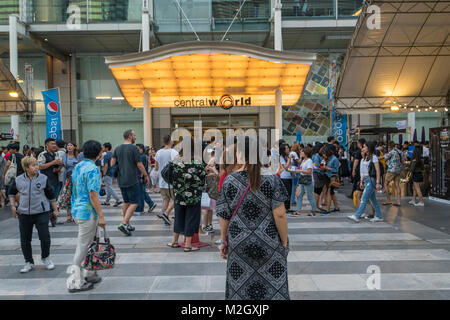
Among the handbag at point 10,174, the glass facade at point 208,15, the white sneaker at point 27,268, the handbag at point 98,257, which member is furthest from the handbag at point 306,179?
the glass facade at point 208,15

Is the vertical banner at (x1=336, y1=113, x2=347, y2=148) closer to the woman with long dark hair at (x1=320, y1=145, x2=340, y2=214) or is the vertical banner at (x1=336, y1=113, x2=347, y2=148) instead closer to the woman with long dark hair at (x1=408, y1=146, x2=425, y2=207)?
the woman with long dark hair at (x1=408, y1=146, x2=425, y2=207)

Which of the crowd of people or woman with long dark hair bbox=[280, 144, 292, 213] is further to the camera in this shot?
woman with long dark hair bbox=[280, 144, 292, 213]

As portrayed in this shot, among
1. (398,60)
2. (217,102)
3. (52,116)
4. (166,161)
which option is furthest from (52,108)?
(398,60)

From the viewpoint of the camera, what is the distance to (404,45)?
15.1 meters

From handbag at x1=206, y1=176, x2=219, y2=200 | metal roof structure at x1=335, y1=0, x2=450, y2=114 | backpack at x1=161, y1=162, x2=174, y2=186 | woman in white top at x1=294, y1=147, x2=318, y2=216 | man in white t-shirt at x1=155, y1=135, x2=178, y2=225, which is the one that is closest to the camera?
backpack at x1=161, y1=162, x2=174, y2=186

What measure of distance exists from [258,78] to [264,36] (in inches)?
318

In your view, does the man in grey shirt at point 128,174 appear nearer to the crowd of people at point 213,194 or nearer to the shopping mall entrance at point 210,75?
the crowd of people at point 213,194

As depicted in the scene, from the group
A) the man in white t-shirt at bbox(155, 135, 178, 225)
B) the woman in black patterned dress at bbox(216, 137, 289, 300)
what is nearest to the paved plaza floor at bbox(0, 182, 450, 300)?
the man in white t-shirt at bbox(155, 135, 178, 225)

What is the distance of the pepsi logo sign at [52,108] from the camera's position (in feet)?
46.6

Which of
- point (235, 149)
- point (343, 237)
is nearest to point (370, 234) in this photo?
point (343, 237)

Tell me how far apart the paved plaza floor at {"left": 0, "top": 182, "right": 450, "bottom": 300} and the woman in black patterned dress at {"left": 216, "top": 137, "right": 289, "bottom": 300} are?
4.35 feet

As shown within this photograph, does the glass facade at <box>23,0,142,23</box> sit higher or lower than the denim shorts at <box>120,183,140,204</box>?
higher

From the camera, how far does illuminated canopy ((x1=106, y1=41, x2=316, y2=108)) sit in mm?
14797
